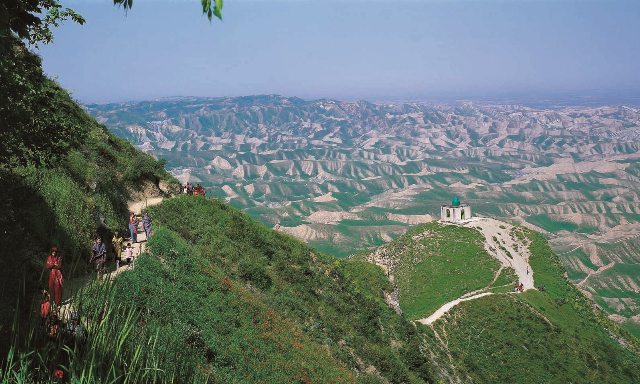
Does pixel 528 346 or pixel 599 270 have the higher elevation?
pixel 528 346

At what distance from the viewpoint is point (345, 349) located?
22938mm

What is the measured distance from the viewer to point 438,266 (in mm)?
72312

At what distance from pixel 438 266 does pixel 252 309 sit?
2253 inches

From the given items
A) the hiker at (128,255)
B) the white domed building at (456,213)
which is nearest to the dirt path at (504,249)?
the white domed building at (456,213)

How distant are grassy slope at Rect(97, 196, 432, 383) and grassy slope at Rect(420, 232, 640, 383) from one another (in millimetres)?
14163

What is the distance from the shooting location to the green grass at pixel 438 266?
62.6 meters

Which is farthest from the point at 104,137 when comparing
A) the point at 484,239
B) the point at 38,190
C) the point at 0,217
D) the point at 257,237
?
the point at 484,239

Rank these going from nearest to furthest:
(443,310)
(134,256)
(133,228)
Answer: (134,256), (133,228), (443,310)

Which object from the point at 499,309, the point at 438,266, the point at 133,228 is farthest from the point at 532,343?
the point at 133,228

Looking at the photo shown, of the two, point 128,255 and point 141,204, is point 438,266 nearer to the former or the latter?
point 141,204

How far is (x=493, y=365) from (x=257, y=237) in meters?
27.3

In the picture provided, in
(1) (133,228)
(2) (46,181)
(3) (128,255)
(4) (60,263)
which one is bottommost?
(3) (128,255)

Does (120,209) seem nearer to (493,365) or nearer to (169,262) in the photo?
(169,262)

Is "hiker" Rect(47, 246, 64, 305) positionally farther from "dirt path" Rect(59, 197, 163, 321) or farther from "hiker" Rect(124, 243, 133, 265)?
"hiker" Rect(124, 243, 133, 265)
